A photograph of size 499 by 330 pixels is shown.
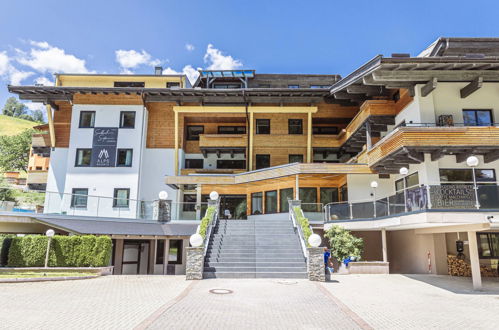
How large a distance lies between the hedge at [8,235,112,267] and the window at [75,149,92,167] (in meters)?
11.2

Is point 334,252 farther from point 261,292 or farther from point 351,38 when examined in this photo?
point 351,38

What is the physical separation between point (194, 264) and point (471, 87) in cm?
1480

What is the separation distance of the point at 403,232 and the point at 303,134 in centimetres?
1060

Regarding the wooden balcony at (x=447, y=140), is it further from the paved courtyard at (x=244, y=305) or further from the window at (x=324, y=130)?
the window at (x=324, y=130)

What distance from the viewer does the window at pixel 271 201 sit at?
76.7 ft

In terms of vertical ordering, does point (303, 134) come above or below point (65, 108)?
below

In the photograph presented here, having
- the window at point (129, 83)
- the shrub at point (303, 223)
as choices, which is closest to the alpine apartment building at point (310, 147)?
the window at point (129, 83)

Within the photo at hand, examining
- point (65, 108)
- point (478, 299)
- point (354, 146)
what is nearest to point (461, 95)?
point (354, 146)

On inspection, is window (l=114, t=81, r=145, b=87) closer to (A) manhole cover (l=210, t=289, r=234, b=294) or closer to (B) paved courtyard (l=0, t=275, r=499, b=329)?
(B) paved courtyard (l=0, t=275, r=499, b=329)

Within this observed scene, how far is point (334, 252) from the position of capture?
16.0m

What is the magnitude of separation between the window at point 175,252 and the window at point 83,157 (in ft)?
29.7

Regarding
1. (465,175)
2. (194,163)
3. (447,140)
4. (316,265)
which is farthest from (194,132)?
(465,175)

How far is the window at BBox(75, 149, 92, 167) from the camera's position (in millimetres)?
24969

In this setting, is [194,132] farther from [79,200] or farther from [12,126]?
[12,126]
